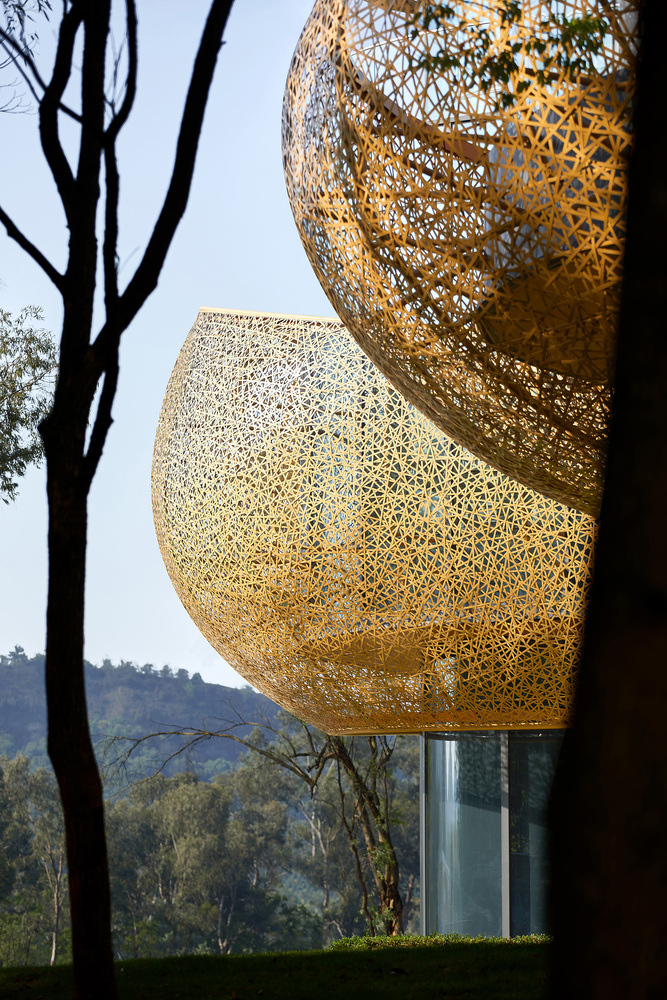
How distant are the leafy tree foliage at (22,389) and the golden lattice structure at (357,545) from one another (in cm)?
543

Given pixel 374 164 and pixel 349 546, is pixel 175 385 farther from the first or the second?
pixel 374 164

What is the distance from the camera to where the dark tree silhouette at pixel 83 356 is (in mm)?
3283

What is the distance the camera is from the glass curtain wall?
422 inches

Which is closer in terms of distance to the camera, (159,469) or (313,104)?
(313,104)

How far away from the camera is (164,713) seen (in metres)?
46.7

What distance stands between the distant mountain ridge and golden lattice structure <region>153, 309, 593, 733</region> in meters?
33.8

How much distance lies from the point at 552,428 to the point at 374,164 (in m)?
1.42

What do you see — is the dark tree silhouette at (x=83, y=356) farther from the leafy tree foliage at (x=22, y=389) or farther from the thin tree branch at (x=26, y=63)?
the leafy tree foliage at (x=22, y=389)

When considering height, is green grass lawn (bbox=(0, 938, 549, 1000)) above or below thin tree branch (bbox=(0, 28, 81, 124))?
below

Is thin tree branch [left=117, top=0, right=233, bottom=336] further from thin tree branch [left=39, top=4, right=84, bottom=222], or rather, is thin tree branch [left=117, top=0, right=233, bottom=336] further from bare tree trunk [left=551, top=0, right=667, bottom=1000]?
bare tree trunk [left=551, top=0, right=667, bottom=1000]

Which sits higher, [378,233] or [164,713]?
[378,233]

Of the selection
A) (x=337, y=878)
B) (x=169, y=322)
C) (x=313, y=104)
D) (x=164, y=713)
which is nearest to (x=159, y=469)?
(x=313, y=104)

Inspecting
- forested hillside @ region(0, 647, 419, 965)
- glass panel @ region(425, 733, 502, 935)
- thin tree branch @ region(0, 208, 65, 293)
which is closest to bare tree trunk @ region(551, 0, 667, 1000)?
thin tree branch @ region(0, 208, 65, 293)

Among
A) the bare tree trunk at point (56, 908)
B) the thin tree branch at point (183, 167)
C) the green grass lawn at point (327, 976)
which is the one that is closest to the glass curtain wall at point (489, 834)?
the green grass lawn at point (327, 976)
